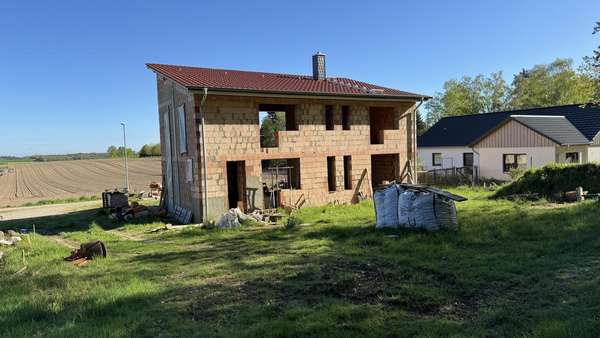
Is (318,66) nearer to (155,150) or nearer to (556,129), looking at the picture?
(556,129)

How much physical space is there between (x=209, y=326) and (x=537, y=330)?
3.93 meters

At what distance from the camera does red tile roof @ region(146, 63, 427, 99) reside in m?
16.8

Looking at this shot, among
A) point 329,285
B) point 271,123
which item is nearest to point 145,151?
point 271,123

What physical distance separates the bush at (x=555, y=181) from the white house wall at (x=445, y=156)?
1235cm

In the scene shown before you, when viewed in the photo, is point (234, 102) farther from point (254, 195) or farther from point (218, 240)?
point (218, 240)

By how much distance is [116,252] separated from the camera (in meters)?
11.5

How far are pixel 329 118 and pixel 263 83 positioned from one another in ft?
12.0

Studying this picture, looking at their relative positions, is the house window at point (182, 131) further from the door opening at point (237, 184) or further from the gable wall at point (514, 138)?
the gable wall at point (514, 138)

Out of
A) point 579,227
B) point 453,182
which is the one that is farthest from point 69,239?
point 453,182

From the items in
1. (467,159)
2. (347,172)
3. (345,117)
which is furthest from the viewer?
(467,159)

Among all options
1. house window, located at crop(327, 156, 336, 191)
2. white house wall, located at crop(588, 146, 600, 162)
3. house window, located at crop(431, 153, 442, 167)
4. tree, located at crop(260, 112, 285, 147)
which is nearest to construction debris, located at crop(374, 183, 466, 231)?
house window, located at crop(327, 156, 336, 191)

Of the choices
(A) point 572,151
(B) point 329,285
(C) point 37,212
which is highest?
(A) point 572,151

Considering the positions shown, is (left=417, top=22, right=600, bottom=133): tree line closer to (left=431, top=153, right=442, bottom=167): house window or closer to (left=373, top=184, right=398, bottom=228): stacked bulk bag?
(left=431, top=153, right=442, bottom=167): house window

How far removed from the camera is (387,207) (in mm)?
12508
